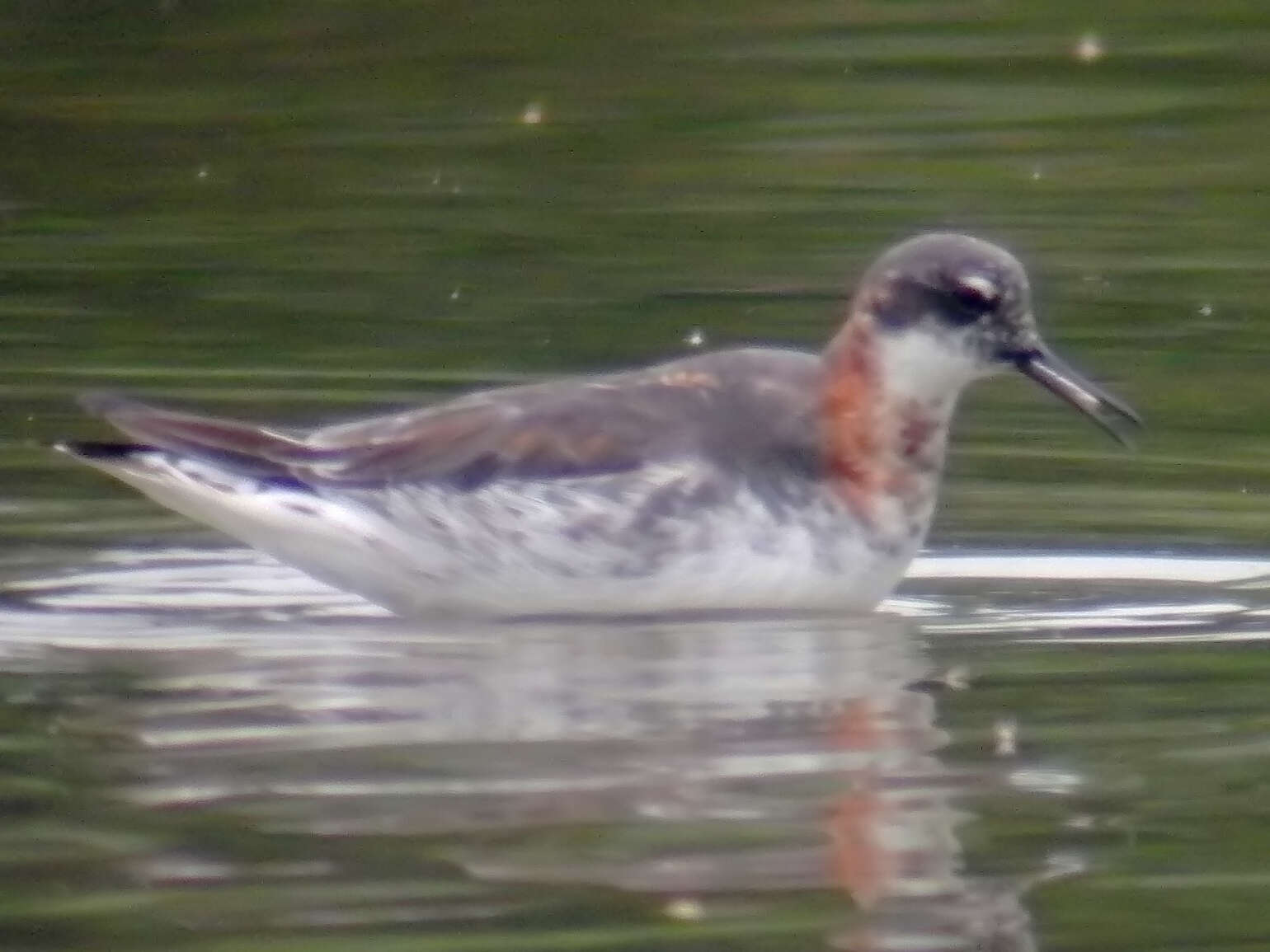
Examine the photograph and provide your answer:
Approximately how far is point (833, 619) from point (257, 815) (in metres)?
2.64

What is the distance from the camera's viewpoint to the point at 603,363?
46.6ft

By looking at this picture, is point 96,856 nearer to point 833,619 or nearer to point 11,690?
point 11,690

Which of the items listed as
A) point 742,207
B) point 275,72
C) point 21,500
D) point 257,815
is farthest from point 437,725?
point 275,72

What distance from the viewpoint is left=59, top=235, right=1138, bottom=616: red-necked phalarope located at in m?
10.4

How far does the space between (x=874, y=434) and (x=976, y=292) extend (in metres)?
0.47

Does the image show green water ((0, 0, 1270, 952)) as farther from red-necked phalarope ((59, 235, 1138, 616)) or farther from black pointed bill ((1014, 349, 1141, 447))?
black pointed bill ((1014, 349, 1141, 447))

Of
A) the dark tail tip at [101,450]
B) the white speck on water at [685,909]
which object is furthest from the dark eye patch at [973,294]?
the white speck on water at [685,909]

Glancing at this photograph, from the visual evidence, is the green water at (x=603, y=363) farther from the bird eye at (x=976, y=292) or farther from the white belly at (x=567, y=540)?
the bird eye at (x=976, y=292)

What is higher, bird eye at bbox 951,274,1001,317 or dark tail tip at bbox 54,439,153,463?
bird eye at bbox 951,274,1001,317

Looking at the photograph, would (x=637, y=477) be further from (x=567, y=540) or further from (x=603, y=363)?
(x=603, y=363)

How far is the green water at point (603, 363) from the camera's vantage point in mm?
7910

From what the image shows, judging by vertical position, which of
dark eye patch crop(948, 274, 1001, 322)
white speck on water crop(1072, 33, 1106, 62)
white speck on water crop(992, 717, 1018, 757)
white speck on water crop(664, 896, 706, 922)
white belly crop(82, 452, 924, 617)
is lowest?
white speck on water crop(664, 896, 706, 922)

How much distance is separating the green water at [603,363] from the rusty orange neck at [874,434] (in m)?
0.38

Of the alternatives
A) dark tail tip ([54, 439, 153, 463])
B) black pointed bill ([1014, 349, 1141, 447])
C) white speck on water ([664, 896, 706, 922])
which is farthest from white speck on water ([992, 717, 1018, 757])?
dark tail tip ([54, 439, 153, 463])
